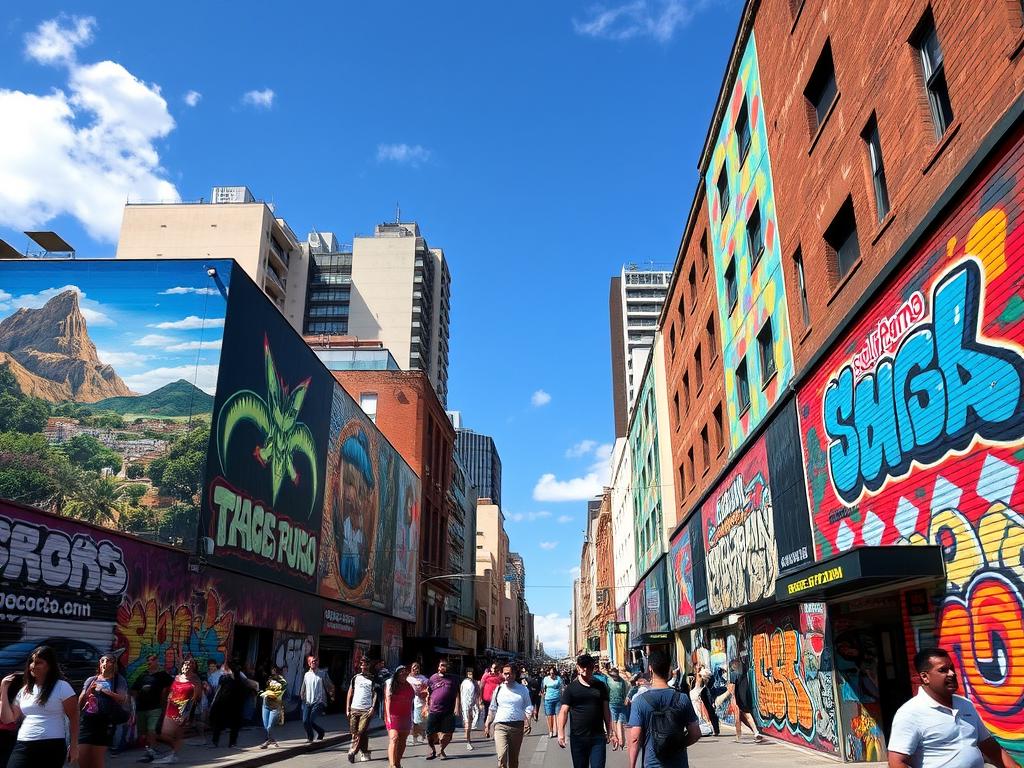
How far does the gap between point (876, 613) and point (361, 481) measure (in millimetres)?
24176

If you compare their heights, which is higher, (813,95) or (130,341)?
(813,95)

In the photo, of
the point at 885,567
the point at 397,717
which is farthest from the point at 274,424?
the point at 885,567

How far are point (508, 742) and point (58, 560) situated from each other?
9157 mm

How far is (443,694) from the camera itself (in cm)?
1508

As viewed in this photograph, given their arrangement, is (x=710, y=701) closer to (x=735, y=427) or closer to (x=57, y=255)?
(x=735, y=427)

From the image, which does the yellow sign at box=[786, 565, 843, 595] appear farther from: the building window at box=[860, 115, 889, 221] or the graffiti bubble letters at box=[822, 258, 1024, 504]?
the building window at box=[860, 115, 889, 221]

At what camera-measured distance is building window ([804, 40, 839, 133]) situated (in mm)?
14203

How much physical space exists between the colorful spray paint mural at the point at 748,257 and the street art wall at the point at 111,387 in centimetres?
Answer: 1297

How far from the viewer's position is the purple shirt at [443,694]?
49.3 feet

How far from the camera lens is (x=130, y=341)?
20.9 m

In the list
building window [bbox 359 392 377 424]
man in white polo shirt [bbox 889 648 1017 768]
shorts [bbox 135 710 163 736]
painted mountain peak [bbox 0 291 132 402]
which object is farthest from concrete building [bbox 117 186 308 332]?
man in white polo shirt [bbox 889 648 1017 768]

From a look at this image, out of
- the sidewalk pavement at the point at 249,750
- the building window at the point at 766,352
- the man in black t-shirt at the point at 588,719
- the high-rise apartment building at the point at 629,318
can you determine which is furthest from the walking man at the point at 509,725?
the high-rise apartment building at the point at 629,318

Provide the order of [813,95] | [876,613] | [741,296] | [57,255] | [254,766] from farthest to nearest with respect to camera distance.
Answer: [57,255] < [741,296] < [813,95] < [254,766] < [876,613]

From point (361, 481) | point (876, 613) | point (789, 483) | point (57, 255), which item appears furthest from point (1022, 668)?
point (361, 481)
